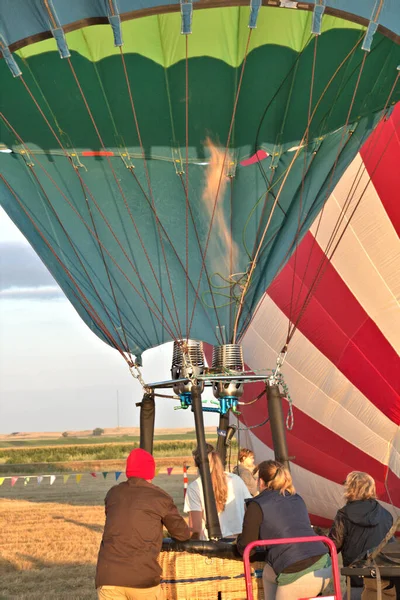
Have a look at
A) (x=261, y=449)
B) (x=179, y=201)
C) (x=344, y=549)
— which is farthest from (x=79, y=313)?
(x=261, y=449)

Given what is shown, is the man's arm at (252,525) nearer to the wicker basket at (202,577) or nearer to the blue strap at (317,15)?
the wicker basket at (202,577)

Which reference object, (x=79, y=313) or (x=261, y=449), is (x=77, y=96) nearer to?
(x=79, y=313)

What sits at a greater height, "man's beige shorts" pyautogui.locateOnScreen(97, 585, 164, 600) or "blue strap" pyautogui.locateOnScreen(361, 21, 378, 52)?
"blue strap" pyautogui.locateOnScreen(361, 21, 378, 52)

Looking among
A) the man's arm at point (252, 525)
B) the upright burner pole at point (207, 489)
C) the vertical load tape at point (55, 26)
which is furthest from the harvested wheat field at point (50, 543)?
the vertical load tape at point (55, 26)

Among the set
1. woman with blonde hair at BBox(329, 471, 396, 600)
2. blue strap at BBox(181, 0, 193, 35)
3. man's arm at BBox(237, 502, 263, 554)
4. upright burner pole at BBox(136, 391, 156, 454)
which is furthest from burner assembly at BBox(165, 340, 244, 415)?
blue strap at BBox(181, 0, 193, 35)

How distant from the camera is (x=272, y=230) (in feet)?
19.5

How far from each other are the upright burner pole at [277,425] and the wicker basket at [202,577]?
0.75 metres

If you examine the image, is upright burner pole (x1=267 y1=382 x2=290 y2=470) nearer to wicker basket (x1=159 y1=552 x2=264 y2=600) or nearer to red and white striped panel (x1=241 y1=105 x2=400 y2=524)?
wicker basket (x1=159 y1=552 x2=264 y2=600)

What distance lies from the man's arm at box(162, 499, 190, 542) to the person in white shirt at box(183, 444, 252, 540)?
0.36 metres

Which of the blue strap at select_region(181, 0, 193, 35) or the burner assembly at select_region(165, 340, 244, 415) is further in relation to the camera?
the burner assembly at select_region(165, 340, 244, 415)

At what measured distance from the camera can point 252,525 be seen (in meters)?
3.61

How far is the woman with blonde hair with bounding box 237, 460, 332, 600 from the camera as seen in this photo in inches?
139

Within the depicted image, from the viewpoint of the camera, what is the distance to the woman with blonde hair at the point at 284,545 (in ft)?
11.6

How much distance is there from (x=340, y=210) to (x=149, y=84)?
296 cm
